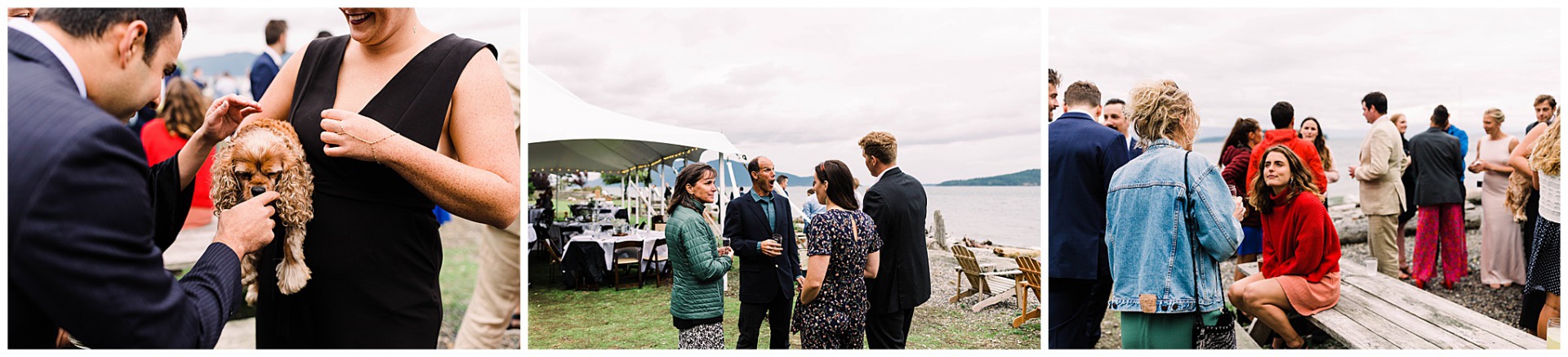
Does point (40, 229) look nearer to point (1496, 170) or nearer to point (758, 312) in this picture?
point (758, 312)

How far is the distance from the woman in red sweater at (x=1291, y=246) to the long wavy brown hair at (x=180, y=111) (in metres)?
4.85

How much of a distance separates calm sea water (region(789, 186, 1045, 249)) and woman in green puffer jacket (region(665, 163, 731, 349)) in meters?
0.41

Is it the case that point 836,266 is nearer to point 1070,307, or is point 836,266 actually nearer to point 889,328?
point 889,328

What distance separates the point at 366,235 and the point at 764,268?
5.84 feet

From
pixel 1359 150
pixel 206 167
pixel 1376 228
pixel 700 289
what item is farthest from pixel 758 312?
pixel 1376 228

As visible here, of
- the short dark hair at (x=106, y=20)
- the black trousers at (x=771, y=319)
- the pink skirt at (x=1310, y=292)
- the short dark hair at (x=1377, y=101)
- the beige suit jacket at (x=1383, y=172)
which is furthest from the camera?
the beige suit jacket at (x=1383, y=172)

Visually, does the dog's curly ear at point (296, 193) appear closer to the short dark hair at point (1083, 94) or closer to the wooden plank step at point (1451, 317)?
the short dark hair at point (1083, 94)

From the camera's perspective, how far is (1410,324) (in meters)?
3.66

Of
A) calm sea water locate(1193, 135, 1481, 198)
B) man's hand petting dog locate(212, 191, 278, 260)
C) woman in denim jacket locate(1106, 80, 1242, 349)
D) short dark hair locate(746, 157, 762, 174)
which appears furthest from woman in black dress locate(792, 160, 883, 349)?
calm sea water locate(1193, 135, 1481, 198)

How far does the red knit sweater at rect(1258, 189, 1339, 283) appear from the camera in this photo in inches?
141

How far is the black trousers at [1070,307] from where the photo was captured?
12.7 feet

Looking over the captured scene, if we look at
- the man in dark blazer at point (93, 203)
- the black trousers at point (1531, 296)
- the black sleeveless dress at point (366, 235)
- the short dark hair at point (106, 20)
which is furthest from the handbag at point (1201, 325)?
the short dark hair at point (106, 20)

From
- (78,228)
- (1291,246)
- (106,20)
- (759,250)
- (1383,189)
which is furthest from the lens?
(1383,189)

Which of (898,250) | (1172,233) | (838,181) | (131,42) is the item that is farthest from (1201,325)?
(131,42)
